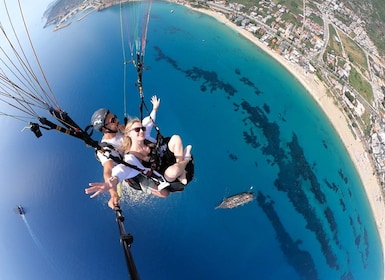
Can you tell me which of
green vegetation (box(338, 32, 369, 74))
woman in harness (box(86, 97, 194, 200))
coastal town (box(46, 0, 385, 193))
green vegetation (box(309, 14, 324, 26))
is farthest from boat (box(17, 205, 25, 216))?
green vegetation (box(309, 14, 324, 26))

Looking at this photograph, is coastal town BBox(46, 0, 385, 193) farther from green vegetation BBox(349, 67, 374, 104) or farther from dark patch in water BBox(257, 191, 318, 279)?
dark patch in water BBox(257, 191, 318, 279)

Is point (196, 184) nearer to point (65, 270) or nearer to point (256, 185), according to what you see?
point (256, 185)

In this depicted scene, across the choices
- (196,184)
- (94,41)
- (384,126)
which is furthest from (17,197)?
(384,126)

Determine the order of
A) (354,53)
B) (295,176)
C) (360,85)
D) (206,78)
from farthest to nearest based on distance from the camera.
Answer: (354,53) → (360,85) → (206,78) → (295,176)

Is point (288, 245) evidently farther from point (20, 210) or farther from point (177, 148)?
point (20, 210)

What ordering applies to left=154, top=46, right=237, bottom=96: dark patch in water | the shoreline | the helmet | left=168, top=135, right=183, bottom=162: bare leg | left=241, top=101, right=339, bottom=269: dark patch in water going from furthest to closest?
the shoreline
left=154, top=46, right=237, bottom=96: dark patch in water
left=241, top=101, right=339, bottom=269: dark patch in water
left=168, top=135, right=183, bottom=162: bare leg
the helmet

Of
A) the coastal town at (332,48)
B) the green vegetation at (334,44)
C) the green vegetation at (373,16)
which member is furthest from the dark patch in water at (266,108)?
the green vegetation at (373,16)

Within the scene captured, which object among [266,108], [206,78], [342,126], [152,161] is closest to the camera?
[152,161]

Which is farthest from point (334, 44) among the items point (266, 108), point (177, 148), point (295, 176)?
point (177, 148)
